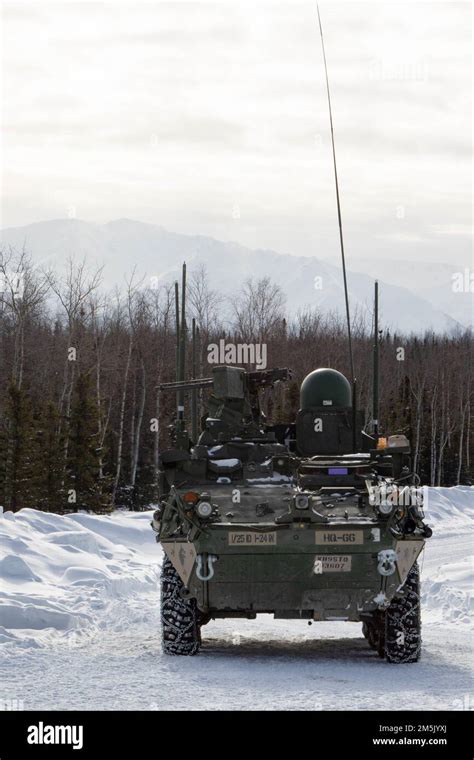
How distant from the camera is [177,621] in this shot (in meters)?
11.4

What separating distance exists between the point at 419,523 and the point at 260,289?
2530 inches

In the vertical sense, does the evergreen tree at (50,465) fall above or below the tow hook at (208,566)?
below

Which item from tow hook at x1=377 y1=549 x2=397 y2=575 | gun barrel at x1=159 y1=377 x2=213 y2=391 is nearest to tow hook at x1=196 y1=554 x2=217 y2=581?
tow hook at x1=377 y1=549 x2=397 y2=575

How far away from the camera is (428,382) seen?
74.0 m

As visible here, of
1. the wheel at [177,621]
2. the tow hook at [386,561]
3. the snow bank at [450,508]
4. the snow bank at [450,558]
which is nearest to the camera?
the tow hook at [386,561]

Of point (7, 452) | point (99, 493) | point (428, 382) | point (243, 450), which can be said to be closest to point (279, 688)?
point (243, 450)

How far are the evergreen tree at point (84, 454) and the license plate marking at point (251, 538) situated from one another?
27.6 m

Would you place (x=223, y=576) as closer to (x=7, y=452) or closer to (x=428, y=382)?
(x=7, y=452)

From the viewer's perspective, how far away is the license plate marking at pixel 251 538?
36.3 feet

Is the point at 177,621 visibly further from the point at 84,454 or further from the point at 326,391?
the point at 84,454

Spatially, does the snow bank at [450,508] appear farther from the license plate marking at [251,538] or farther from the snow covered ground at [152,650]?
the license plate marking at [251,538]

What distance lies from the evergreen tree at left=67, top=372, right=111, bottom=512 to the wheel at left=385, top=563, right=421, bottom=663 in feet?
91.0

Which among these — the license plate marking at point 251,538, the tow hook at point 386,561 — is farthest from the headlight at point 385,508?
the license plate marking at point 251,538

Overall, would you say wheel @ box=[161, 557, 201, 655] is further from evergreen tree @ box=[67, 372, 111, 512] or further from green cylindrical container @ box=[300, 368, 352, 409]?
evergreen tree @ box=[67, 372, 111, 512]
